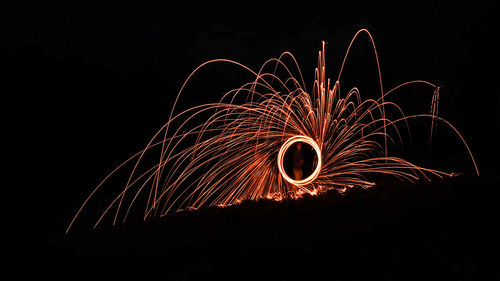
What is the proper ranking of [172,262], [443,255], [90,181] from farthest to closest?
[90,181]
[172,262]
[443,255]

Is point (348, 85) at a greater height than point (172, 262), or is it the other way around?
point (348, 85)

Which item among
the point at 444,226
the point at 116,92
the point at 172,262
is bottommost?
the point at 172,262

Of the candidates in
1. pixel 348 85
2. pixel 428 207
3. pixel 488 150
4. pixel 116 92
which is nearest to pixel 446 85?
pixel 488 150

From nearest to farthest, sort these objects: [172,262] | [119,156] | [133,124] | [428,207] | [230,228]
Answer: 1. [172,262]
2. [428,207]
3. [230,228]
4. [119,156]
5. [133,124]

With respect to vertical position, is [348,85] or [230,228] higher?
[348,85]

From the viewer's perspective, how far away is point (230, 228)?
16.7 ft

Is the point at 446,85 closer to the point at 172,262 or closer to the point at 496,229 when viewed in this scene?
the point at 496,229

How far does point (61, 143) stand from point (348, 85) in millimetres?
13538

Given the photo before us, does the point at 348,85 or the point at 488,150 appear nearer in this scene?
the point at 488,150

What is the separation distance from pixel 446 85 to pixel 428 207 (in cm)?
1144

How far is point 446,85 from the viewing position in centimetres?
1440

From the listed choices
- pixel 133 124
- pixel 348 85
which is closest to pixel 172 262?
pixel 133 124

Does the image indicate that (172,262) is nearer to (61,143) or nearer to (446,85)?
(61,143)

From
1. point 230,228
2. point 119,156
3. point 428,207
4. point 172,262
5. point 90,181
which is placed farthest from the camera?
point 119,156
